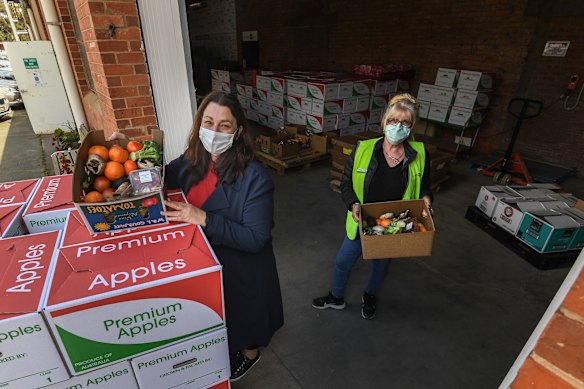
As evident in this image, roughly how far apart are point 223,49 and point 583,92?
1176 cm

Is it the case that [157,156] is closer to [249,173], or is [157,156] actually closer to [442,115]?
[249,173]

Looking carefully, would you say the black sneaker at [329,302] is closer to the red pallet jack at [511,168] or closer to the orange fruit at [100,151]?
the orange fruit at [100,151]

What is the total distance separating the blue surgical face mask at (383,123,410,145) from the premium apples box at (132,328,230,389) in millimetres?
1625

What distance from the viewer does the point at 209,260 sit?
3.99 feet

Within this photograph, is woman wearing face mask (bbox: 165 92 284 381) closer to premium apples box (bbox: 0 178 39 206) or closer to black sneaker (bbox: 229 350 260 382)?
black sneaker (bbox: 229 350 260 382)

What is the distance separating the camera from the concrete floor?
90.3 inches

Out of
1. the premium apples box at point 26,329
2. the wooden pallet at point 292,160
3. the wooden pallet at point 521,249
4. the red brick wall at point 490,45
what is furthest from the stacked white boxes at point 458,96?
the premium apples box at point 26,329

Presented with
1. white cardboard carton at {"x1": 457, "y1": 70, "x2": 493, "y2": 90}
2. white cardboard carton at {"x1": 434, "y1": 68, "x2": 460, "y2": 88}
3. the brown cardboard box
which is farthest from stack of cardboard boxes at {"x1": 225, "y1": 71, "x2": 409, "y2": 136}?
the brown cardboard box

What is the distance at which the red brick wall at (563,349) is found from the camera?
0.64 m

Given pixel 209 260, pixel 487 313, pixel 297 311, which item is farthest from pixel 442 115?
pixel 209 260

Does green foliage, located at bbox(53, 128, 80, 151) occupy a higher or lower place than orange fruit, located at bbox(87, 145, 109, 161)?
lower

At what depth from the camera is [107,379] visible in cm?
118

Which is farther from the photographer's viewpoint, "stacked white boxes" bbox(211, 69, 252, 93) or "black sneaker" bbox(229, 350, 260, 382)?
"stacked white boxes" bbox(211, 69, 252, 93)

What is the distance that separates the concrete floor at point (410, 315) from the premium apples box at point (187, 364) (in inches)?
36.4
